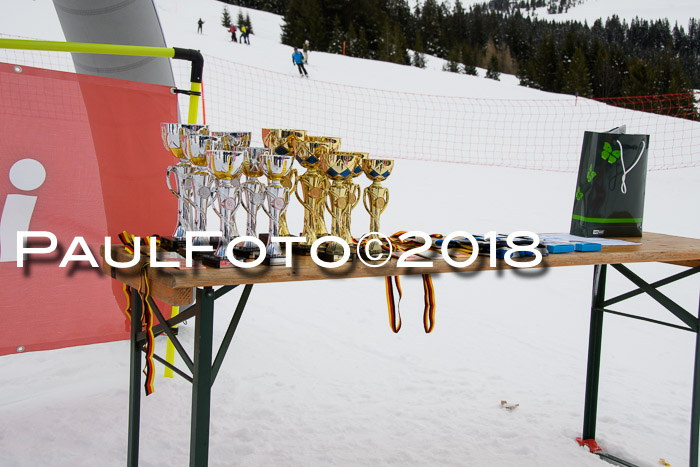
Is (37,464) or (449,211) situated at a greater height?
(449,211)

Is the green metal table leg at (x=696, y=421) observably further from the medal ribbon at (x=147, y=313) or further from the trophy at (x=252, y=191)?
the medal ribbon at (x=147, y=313)

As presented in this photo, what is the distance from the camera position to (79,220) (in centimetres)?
293

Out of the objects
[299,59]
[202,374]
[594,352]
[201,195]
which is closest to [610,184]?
[594,352]

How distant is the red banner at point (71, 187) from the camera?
271 centimetres

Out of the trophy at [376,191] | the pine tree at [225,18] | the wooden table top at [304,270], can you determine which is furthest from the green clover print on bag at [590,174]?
the pine tree at [225,18]

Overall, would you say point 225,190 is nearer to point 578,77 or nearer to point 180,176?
point 180,176

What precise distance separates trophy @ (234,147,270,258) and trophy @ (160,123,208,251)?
0.17m

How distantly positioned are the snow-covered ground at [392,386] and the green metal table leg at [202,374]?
96 cm

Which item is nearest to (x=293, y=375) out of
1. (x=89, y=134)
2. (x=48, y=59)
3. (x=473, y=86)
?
(x=89, y=134)

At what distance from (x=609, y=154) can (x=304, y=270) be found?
1269 mm

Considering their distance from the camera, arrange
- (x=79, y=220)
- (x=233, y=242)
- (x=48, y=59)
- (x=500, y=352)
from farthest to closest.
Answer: (x=48, y=59) → (x=500, y=352) → (x=79, y=220) → (x=233, y=242)

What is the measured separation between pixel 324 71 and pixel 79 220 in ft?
58.6

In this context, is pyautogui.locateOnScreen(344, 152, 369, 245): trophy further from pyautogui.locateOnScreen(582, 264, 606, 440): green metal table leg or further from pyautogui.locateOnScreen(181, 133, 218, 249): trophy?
pyautogui.locateOnScreen(582, 264, 606, 440): green metal table leg

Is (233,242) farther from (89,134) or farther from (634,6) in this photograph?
(634,6)
